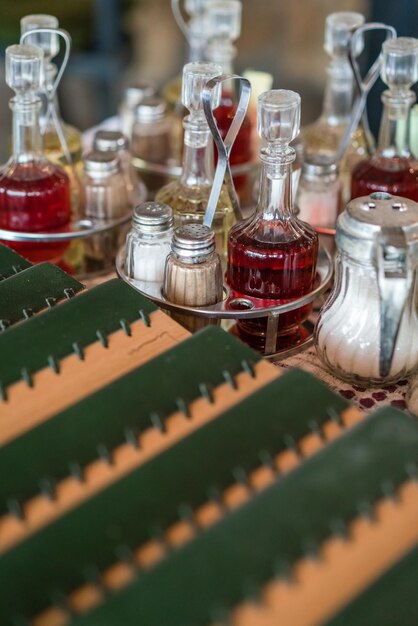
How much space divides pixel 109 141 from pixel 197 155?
7.1 inches

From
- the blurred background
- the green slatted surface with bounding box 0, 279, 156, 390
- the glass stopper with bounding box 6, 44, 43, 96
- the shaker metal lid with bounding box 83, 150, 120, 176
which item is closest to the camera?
the green slatted surface with bounding box 0, 279, 156, 390

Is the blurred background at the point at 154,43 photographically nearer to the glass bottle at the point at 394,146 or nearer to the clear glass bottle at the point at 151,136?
the clear glass bottle at the point at 151,136

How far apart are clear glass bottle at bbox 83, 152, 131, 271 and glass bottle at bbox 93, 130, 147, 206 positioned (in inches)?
0.8

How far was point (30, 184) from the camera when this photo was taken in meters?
0.89

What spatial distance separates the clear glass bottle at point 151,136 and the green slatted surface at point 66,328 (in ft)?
1.58

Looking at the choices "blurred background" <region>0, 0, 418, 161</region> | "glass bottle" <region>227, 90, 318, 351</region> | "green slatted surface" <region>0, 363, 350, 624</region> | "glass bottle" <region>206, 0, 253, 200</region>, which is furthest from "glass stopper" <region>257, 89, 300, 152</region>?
"blurred background" <region>0, 0, 418, 161</region>

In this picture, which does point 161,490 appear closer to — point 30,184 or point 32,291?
point 32,291

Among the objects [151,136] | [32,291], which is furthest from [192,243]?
[151,136]

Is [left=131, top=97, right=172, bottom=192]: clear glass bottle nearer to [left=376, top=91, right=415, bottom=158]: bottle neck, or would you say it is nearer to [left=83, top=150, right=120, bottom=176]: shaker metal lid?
[left=83, top=150, right=120, bottom=176]: shaker metal lid

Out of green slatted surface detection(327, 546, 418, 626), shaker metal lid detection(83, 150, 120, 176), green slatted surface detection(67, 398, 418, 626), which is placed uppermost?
shaker metal lid detection(83, 150, 120, 176)

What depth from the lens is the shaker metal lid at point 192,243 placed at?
0.73 meters

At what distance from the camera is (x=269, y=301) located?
2.51 feet

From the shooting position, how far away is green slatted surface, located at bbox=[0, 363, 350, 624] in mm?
460

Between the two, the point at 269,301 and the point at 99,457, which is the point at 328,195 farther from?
the point at 99,457
